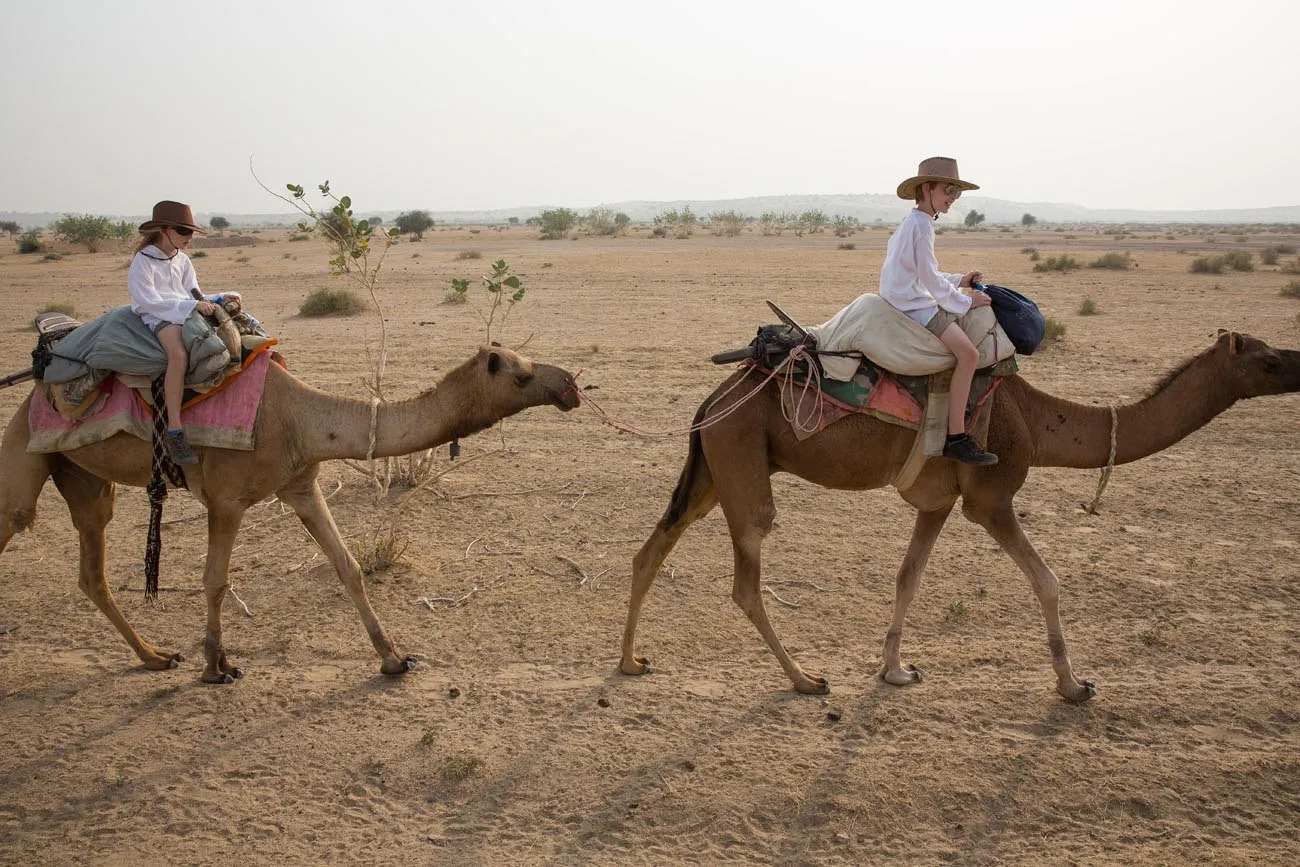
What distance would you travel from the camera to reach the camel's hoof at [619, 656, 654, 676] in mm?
5945

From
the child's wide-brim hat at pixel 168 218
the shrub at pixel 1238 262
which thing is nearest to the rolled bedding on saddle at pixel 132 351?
the child's wide-brim hat at pixel 168 218

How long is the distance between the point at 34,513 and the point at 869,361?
5635mm

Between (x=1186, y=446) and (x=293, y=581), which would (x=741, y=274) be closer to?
(x=1186, y=446)

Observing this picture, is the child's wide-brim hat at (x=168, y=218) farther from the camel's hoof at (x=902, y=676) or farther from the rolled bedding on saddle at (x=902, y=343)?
the camel's hoof at (x=902, y=676)

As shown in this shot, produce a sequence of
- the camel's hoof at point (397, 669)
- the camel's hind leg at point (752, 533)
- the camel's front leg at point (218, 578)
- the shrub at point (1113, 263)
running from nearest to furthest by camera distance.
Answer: the camel's hind leg at point (752, 533)
the camel's front leg at point (218, 578)
the camel's hoof at point (397, 669)
the shrub at point (1113, 263)

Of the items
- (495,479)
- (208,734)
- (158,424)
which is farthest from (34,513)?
(495,479)

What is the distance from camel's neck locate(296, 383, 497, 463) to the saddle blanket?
13.4 inches

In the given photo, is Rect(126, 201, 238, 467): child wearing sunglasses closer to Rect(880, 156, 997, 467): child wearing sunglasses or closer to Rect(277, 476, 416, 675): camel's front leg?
Rect(277, 476, 416, 675): camel's front leg

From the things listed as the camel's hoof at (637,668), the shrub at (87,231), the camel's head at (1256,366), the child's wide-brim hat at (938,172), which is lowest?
the camel's hoof at (637,668)

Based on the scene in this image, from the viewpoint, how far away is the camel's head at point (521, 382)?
17.0ft

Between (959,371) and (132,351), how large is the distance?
5.11 metres

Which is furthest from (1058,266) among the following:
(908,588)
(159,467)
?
(159,467)

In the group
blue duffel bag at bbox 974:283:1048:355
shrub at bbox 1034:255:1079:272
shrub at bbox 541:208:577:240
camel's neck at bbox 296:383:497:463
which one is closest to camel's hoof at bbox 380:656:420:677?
camel's neck at bbox 296:383:497:463

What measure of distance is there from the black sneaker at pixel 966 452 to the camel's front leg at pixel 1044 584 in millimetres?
418
